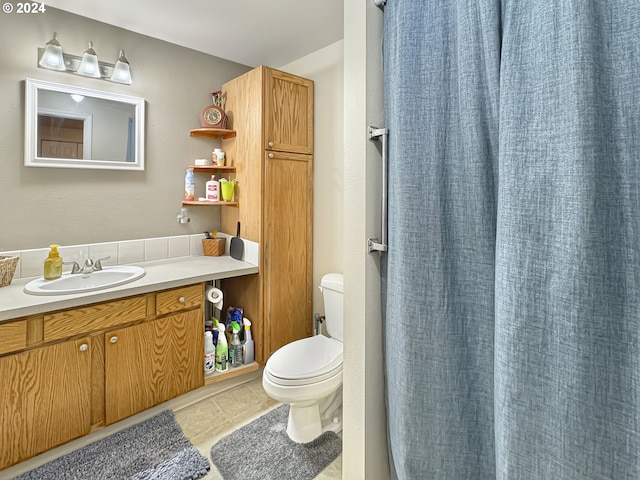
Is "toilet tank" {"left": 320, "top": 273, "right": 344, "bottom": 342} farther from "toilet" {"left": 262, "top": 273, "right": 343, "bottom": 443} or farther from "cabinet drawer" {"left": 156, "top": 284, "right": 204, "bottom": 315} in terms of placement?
"cabinet drawer" {"left": 156, "top": 284, "right": 204, "bottom": 315}

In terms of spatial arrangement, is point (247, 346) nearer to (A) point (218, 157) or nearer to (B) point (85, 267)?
(B) point (85, 267)

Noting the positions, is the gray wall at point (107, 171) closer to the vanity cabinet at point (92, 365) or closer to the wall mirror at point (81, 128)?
the wall mirror at point (81, 128)

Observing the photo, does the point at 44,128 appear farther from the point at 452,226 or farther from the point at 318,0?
the point at 452,226

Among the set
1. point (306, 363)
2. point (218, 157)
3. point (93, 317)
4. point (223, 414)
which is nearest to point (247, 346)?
point (223, 414)

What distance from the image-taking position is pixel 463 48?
2.98 feet

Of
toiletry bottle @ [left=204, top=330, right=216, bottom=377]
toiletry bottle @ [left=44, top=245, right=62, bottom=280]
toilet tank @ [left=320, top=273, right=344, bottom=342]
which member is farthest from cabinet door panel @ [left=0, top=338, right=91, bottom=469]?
toilet tank @ [left=320, top=273, right=344, bottom=342]

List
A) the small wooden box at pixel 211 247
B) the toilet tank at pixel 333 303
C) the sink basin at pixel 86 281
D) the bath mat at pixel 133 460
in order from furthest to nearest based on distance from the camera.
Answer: the small wooden box at pixel 211 247 < the toilet tank at pixel 333 303 < the sink basin at pixel 86 281 < the bath mat at pixel 133 460

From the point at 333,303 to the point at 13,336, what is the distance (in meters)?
1.62

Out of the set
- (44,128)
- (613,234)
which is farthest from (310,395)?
(44,128)

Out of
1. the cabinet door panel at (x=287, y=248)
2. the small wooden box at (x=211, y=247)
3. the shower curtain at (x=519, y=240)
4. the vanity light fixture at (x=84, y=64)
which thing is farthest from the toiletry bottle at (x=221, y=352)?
the vanity light fixture at (x=84, y=64)

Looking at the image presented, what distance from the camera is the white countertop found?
4.97 ft

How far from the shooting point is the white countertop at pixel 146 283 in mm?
1514

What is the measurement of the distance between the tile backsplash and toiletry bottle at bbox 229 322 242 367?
0.71 meters

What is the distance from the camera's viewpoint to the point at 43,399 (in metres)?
1.56
